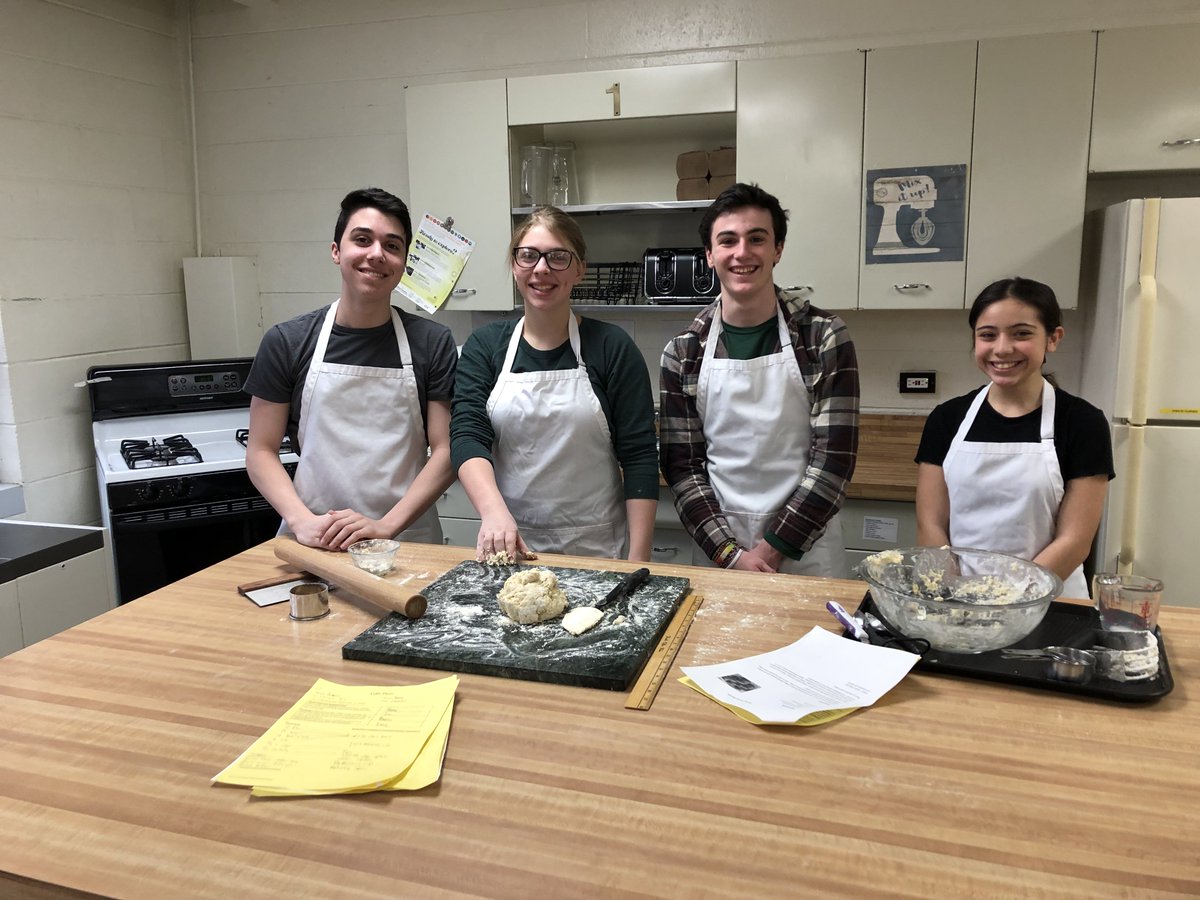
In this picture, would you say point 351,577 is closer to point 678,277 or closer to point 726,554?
point 726,554

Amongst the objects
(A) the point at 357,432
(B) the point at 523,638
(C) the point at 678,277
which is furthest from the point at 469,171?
(B) the point at 523,638

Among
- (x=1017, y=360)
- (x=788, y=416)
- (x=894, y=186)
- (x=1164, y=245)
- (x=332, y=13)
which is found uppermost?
(x=332, y=13)

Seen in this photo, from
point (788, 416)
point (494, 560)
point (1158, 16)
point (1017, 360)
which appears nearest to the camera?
point (494, 560)

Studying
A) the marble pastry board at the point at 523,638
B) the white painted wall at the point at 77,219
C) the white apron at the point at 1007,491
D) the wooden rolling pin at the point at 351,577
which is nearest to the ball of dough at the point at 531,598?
the marble pastry board at the point at 523,638

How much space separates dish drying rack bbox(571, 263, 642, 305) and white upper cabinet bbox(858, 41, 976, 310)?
2.90 ft

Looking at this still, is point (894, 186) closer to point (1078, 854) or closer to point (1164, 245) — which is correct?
point (1164, 245)

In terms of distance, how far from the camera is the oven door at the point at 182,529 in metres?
2.78

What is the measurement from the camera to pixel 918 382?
10.7 feet

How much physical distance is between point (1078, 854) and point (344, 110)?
3.78 m

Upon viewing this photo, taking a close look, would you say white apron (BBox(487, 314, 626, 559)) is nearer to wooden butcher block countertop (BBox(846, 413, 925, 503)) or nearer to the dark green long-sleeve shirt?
the dark green long-sleeve shirt

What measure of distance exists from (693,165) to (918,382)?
1179mm

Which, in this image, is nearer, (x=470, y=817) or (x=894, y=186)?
(x=470, y=817)

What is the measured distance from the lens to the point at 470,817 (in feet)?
2.89

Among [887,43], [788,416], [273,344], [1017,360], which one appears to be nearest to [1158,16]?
[887,43]
